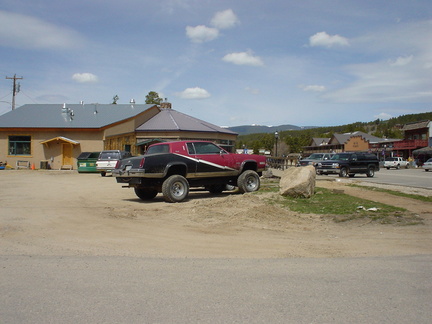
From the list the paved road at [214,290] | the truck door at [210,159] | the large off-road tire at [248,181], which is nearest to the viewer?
the paved road at [214,290]

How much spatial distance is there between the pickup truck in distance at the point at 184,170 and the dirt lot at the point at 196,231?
87 centimetres

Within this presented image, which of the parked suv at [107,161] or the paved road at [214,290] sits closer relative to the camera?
the paved road at [214,290]

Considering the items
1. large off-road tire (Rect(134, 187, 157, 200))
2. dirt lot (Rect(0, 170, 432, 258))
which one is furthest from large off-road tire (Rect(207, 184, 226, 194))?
dirt lot (Rect(0, 170, 432, 258))

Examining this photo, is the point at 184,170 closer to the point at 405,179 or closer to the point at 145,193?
the point at 145,193

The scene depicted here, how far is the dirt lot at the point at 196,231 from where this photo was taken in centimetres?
676

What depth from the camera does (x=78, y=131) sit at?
34.9m

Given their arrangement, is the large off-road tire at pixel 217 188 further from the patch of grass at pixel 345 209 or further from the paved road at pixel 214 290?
the paved road at pixel 214 290

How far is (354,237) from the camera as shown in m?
7.85

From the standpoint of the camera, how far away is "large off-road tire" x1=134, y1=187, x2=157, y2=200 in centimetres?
1370

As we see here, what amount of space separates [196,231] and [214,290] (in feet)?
12.0

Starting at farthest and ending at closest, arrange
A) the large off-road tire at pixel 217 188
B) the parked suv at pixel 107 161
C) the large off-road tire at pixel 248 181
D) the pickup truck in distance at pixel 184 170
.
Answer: the parked suv at pixel 107 161
the large off-road tire at pixel 217 188
the large off-road tire at pixel 248 181
the pickup truck in distance at pixel 184 170

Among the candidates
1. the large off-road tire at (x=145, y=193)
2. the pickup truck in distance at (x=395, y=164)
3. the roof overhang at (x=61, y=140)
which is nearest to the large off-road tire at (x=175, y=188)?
the large off-road tire at (x=145, y=193)

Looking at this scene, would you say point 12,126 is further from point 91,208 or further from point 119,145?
point 91,208

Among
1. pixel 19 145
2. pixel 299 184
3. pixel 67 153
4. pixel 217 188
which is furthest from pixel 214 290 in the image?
pixel 19 145
